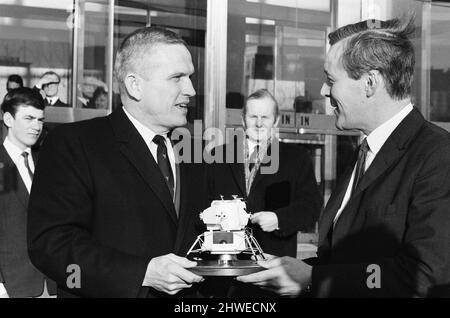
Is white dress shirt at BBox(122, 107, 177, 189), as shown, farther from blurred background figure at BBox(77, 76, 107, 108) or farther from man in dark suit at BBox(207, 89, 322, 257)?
blurred background figure at BBox(77, 76, 107, 108)

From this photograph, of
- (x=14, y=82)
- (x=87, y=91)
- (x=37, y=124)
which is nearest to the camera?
(x=37, y=124)

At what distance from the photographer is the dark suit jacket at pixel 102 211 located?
94.9 inches

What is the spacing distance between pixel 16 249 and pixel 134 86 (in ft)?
7.27

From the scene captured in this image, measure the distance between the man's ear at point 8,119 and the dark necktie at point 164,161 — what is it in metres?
2.65

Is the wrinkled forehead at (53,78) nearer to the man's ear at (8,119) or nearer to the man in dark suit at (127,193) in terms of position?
the man's ear at (8,119)

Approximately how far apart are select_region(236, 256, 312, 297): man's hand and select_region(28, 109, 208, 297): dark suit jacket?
392mm

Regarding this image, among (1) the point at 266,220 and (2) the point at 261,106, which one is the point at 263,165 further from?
(1) the point at 266,220

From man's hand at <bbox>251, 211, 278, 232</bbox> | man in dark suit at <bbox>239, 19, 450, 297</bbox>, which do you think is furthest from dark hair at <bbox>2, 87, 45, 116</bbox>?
man in dark suit at <bbox>239, 19, 450, 297</bbox>

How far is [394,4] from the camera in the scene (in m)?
8.56

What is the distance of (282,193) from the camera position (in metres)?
4.60

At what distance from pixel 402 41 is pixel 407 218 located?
2.16 feet

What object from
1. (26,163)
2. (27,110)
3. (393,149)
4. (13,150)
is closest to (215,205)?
(393,149)

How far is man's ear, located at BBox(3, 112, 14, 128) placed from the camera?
5113 millimetres
